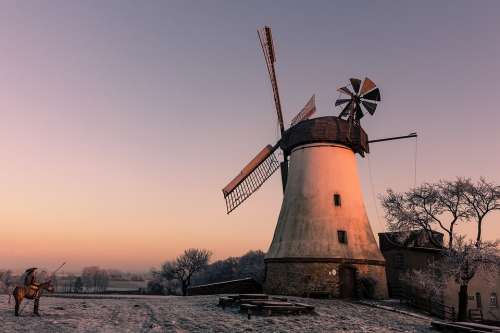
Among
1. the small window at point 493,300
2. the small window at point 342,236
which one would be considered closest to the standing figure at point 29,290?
the small window at point 342,236

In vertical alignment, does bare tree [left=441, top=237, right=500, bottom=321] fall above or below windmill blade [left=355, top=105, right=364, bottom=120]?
below

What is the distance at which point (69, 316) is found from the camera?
1474 cm

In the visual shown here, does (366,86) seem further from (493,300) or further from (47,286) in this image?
(493,300)

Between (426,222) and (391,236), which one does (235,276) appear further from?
(426,222)

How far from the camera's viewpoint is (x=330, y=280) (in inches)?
951

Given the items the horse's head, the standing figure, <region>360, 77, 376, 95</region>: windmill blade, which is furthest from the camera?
<region>360, 77, 376, 95</region>: windmill blade

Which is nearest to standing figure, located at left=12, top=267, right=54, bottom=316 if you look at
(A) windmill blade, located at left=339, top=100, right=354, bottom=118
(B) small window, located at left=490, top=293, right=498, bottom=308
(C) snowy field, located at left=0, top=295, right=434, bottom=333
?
(C) snowy field, located at left=0, top=295, right=434, bottom=333

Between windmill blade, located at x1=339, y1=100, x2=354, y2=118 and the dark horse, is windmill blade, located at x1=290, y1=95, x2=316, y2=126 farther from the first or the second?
the dark horse

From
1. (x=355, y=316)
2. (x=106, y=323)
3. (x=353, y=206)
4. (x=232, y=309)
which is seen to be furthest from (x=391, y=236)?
(x=106, y=323)

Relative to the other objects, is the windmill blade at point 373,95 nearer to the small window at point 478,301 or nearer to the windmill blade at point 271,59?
the windmill blade at point 271,59

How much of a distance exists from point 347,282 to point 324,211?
4822 mm

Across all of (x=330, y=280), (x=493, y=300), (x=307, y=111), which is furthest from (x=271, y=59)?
(x=493, y=300)

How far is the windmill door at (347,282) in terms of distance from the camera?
2428 cm

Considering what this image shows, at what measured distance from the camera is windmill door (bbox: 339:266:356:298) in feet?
79.7
